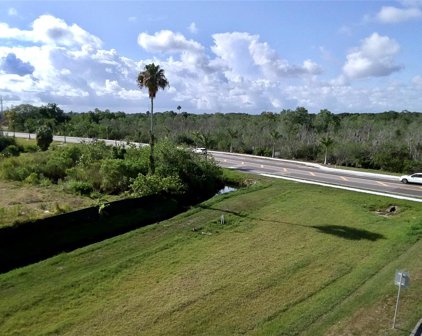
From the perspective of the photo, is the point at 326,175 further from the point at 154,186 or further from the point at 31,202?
the point at 31,202

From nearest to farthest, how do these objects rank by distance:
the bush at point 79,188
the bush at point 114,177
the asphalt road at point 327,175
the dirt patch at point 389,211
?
the dirt patch at point 389,211 < the bush at point 79,188 < the bush at point 114,177 < the asphalt road at point 327,175

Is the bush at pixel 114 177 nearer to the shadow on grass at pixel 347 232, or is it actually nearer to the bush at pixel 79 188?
the bush at pixel 79 188

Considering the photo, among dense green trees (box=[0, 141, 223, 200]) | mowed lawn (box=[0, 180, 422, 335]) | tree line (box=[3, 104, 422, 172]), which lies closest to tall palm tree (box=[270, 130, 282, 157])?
tree line (box=[3, 104, 422, 172])

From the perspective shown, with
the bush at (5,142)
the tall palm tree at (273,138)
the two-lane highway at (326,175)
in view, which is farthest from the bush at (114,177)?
the tall palm tree at (273,138)

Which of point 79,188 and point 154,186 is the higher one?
point 154,186

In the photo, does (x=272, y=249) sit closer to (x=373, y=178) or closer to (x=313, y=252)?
(x=313, y=252)

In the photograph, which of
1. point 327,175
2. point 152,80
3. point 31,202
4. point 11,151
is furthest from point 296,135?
point 31,202
